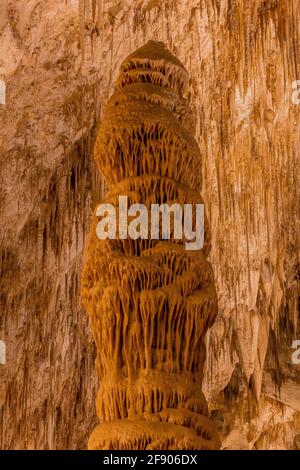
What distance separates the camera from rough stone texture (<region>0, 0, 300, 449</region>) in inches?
332

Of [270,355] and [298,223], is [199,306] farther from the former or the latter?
[270,355]

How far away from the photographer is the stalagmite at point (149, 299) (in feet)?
13.1

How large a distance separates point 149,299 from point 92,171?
17.9 ft

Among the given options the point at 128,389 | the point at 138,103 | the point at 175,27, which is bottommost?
the point at 128,389

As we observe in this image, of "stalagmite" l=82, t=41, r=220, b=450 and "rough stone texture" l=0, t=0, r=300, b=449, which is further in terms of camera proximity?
"rough stone texture" l=0, t=0, r=300, b=449

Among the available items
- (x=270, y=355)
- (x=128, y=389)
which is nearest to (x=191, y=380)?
(x=128, y=389)

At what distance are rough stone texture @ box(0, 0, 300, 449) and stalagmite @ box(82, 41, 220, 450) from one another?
372cm

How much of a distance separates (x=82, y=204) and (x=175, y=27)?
7.32 ft

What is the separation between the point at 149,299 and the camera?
4.14m

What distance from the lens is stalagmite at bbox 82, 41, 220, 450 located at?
157 inches

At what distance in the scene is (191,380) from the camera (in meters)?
4.15

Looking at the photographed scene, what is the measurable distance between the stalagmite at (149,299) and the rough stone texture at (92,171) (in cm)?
372

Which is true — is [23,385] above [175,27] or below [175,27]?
below
